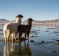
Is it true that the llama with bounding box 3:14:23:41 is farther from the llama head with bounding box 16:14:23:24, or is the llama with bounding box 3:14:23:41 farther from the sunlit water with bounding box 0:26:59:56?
the llama head with bounding box 16:14:23:24

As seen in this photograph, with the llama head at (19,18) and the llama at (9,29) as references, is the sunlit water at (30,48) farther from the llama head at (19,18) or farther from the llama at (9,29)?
the llama head at (19,18)

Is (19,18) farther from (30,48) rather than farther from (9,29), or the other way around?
(30,48)

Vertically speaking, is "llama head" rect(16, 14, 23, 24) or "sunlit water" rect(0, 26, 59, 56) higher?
"llama head" rect(16, 14, 23, 24)

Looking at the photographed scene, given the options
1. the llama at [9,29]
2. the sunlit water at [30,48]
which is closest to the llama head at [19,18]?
the llama at [9,29]

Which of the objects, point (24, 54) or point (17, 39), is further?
point (17, 39)

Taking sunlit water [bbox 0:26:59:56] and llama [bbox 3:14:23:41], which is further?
llama [bbox 3:14:23:41]

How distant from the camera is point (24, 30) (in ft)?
73.5

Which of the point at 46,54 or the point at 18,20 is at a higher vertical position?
the point at 18,20

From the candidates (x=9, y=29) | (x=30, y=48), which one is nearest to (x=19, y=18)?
(x=9, y=29)

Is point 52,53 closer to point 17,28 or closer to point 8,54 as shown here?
point 8,54

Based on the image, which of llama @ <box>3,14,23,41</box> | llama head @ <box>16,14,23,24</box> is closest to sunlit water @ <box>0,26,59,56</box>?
llama @ <box>3,14,23,41</box>

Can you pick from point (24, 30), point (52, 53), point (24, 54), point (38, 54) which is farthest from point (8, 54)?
point (24, 30)

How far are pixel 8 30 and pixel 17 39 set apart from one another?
8.03ft

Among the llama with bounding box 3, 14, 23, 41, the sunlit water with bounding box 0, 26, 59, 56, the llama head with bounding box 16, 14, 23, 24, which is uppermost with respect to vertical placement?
the llama head with bounding box 16, 14, 23, 24
